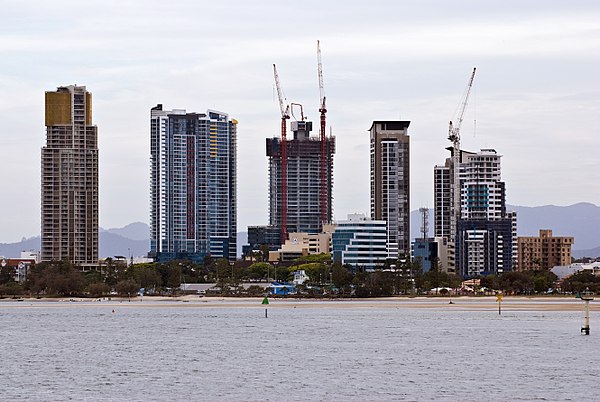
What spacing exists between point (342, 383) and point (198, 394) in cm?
1292

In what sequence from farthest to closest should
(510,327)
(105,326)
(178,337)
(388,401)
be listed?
1. (105,326)
2. (510,327)
3. (178,337)
4. (388,401)

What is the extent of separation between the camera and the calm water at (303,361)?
302 ft

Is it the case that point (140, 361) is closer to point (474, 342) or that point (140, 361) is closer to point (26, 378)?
point (26, 378)

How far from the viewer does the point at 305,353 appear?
414 ft

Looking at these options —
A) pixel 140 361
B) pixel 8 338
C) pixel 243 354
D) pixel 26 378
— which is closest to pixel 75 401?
pixel 26 378

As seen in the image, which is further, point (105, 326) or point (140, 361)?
point (105, 326)

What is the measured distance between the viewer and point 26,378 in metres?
104

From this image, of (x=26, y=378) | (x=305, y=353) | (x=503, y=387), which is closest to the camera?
(x=503, y=387)

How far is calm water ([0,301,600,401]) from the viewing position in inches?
3627

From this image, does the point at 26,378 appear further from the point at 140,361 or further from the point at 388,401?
the point at 388,401

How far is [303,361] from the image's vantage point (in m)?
117

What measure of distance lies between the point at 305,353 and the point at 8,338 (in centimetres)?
4840

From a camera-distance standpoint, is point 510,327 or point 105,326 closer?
point 510,327

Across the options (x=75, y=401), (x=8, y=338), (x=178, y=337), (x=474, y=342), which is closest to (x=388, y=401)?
(x=75, y=401)
